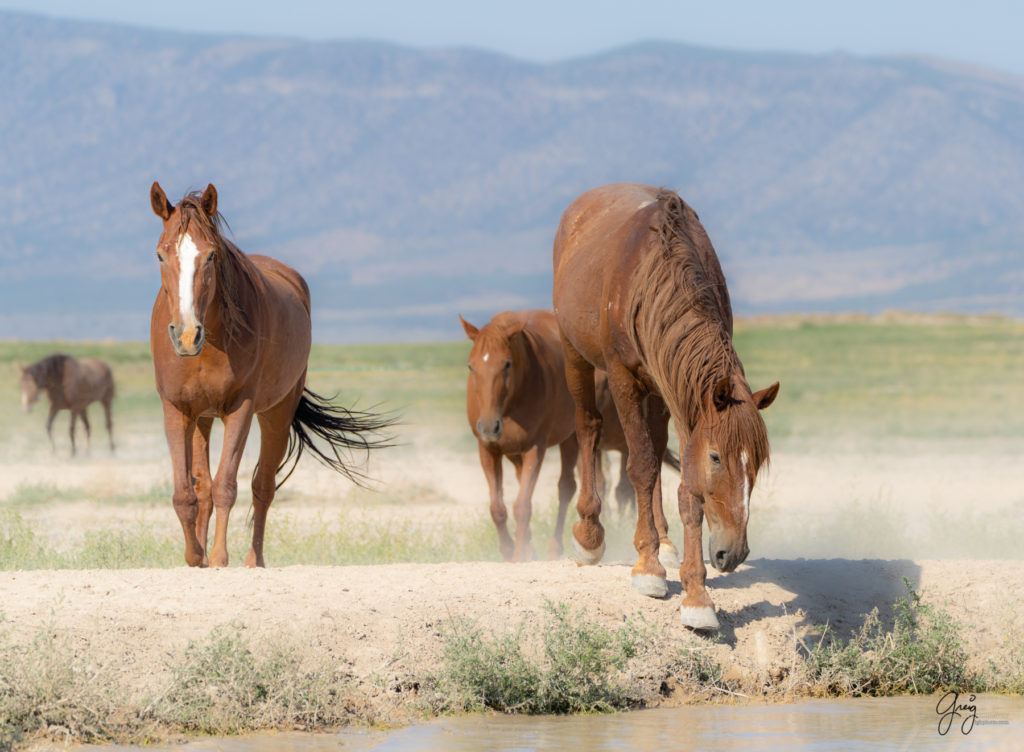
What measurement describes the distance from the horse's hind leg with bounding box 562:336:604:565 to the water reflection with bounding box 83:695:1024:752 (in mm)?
1642

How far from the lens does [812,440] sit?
26.8m

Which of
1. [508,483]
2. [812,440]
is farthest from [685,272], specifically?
[812,440]

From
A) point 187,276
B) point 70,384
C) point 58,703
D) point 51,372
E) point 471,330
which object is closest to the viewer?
point 58,703

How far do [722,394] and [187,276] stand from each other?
318cm

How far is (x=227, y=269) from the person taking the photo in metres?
8.84

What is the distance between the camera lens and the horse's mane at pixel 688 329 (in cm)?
704

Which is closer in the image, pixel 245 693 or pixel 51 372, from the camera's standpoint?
pixel 245 693

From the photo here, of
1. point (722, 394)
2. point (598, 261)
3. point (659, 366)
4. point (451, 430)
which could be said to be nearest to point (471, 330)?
point (598, 261)

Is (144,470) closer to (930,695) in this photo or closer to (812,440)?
(812,440)

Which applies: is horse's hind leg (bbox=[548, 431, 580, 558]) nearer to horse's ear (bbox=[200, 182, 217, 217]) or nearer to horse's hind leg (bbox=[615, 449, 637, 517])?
horse's hind leg (bbox=[615, 449, 637, 517])

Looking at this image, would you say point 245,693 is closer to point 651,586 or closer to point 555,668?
point 555,668

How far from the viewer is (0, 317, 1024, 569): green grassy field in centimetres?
1200

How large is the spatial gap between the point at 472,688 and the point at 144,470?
48.4 feet

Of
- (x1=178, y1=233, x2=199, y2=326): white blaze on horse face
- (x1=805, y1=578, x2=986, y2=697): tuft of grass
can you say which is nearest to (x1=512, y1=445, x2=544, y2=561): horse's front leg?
(x1=805, y1=578, x2=986, y2=697): tuft of grass
